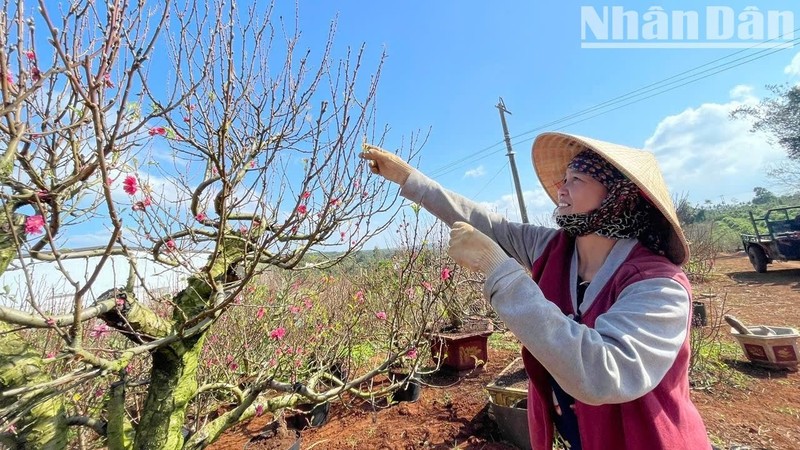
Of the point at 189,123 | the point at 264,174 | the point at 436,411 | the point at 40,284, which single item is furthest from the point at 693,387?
the point at 40,284

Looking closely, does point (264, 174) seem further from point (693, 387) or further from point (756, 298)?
point (756, 298)

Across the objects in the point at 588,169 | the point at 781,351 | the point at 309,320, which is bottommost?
the point at 781,351

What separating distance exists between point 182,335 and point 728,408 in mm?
4435

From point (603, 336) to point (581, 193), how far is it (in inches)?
22.0

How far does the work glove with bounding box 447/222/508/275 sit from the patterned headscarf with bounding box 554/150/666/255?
1.41 feet

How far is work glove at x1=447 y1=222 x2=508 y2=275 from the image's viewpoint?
102cm

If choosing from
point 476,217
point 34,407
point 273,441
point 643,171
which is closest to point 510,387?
point 273,441

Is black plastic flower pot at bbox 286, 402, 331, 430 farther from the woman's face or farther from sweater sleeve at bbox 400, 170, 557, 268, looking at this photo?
the woman's face

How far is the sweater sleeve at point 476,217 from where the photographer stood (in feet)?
5.39

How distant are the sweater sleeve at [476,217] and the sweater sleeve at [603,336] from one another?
2.19 ft

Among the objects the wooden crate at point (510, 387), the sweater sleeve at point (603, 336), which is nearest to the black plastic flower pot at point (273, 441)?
the wooden crate at point (510, 387)

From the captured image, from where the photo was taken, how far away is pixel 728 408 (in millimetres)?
3371

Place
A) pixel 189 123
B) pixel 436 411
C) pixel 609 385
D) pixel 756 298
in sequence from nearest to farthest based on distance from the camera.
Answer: pixel 609 385 < pixel 189 123 < pixel 436 411 < pixel 756 298

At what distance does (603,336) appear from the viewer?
2.92 ft
